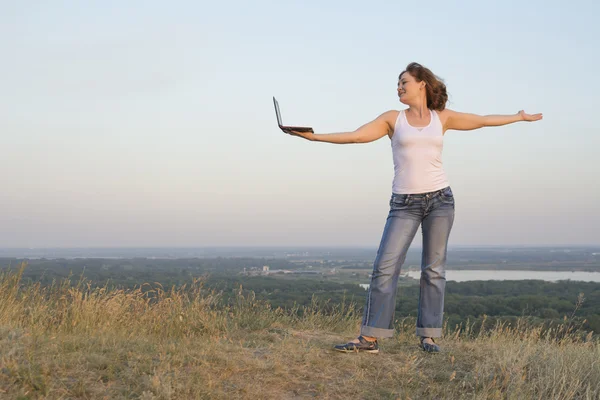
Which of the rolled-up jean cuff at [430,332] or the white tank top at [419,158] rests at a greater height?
the white tank top at [419,158]

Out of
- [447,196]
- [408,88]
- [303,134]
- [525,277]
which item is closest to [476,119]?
[408,88]

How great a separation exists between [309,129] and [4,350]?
2.63m

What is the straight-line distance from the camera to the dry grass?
340 centimetres

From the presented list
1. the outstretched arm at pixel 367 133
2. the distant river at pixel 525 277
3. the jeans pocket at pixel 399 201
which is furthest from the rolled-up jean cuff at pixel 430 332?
the distant river at pixel 525 277

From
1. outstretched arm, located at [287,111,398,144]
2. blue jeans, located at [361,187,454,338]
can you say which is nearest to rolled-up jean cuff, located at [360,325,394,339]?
blue jeans, located at [361,187,454,338]

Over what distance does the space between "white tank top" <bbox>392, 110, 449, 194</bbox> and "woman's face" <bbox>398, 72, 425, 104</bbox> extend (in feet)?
0.86

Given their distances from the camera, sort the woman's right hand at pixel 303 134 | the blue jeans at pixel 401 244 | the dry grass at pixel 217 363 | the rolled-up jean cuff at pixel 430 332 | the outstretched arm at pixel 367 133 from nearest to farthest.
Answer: the dry grass at pixel 217 363 < the woman's right hand at pixel 303 134 < the outstretched arm at pixel 367 133 < the blue jeans at pixel 401 244 < the rolled-up jean cuff at pixel 430 332

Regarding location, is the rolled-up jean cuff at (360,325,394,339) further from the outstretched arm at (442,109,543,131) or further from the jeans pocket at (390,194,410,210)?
the outstretched arm at (442,109,543,131)

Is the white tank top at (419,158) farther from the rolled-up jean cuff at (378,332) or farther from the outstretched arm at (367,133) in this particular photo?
the rolled-up jean cuff at (378,332)

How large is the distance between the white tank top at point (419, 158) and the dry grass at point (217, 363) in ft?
4.46

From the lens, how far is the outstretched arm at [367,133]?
13.5 ft

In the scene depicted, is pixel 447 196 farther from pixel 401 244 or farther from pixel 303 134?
pixel 303 134

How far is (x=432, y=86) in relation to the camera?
14.4 feet

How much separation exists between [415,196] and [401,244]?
406mm
